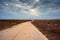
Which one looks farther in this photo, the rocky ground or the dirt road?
the rocky ground

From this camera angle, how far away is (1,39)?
6.39m

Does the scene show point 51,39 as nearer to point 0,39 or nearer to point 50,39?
point 50,39

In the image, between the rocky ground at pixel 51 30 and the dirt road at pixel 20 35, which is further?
the rocky ground at pixel 51 30

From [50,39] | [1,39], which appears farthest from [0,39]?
[50,39]

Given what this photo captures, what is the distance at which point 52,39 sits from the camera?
7.52m

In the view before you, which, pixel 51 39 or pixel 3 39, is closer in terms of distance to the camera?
pixel 3 39

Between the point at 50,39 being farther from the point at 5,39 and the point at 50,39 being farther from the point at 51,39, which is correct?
the point at 5,39

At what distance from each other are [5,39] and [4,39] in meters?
0.04

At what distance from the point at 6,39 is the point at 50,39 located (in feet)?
7.69

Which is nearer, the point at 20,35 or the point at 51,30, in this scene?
the point at 20,35

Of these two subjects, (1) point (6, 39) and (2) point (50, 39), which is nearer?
(1) point (6, 39)

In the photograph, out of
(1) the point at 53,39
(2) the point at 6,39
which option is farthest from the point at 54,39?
(2) the point at 6,39

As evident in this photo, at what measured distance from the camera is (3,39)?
20.9ft

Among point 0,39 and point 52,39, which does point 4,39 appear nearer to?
point 0,39
